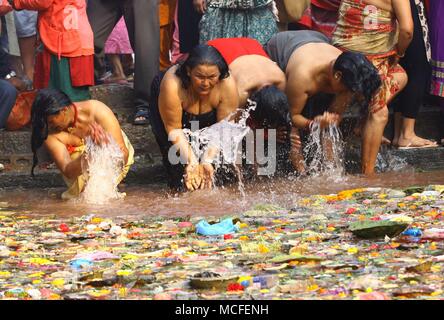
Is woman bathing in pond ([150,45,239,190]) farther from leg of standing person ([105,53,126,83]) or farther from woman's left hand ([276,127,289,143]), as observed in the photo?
leg of standing person ([105,53,126,83])

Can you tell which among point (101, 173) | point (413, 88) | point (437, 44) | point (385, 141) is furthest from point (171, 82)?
point (437, 44)

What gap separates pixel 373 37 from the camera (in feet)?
29.9

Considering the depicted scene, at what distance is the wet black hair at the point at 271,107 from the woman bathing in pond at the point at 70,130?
1098mm

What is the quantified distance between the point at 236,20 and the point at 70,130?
5.82 feet

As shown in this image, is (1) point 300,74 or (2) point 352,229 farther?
(1) point 300,74

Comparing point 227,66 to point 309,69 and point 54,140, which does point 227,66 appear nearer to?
point 309,69

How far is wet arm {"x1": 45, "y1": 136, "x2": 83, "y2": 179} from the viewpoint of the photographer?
851 centimetres

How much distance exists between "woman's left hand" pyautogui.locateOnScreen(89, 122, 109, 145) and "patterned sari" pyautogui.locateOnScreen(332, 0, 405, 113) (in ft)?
7.03

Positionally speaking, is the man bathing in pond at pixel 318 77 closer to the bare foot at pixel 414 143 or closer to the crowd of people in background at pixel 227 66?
the crowd of people in background at pixel 227 66

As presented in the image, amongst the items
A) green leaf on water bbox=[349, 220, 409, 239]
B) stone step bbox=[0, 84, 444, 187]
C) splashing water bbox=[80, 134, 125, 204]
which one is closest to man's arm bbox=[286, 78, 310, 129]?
stone step bbox=[0, 84, 444, 187]

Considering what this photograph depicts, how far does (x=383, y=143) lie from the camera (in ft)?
31.2

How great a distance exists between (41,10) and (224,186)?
80.1 inches
